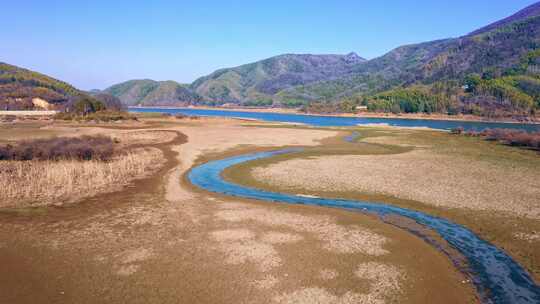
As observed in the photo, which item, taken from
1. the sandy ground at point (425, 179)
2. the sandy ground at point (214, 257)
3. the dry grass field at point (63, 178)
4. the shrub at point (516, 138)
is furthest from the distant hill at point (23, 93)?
the shrub at point (516, 138)

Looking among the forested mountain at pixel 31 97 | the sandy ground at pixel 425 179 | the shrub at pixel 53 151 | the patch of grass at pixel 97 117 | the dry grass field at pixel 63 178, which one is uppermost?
the forested mountain at pixel 31 97

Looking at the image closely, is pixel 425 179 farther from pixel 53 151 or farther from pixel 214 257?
pixel 53 151

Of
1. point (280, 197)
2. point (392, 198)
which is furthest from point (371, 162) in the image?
point (280, 197)

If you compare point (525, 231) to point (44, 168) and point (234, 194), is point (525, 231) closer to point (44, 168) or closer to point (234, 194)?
point (234, 194)

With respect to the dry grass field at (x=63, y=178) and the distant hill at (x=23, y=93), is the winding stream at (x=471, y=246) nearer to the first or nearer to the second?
the dry grass field at (x=63, y=178)

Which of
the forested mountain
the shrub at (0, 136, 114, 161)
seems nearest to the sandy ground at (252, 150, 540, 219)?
the shrub at (0, 136, 114, 161)

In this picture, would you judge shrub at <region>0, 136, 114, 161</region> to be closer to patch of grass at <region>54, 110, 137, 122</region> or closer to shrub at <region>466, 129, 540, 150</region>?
patch of grass at <region>54, 110, 137, 122</region>
